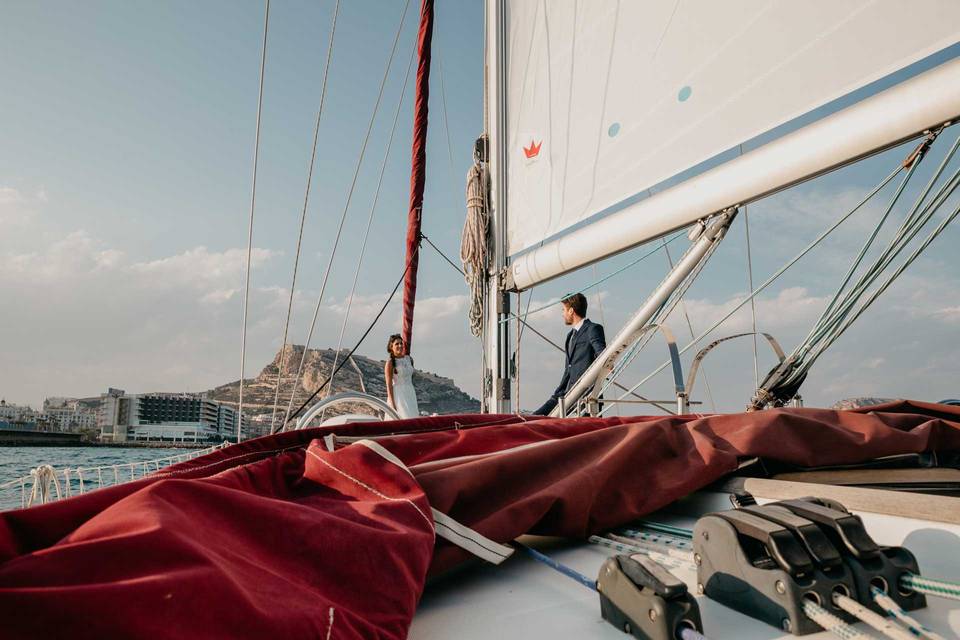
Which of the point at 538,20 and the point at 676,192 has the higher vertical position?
the point at 538,20

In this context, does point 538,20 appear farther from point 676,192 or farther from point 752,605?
point 752,605

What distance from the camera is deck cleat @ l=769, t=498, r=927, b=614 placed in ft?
1.87

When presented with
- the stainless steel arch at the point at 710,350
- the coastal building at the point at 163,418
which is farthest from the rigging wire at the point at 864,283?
the coastal building at the point at 163,418

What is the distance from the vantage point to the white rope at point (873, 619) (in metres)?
0.48

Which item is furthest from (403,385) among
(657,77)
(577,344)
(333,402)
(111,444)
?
(111,444)

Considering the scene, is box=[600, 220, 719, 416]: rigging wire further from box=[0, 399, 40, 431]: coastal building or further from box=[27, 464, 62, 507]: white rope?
box=[0, 399, 40, 431]: coastal building

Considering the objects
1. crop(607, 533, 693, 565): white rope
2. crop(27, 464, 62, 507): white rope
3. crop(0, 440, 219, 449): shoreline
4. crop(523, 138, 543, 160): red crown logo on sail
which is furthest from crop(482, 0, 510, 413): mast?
crop(0, 440, 219, 449): shoreline

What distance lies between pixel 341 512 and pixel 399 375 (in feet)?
12.0

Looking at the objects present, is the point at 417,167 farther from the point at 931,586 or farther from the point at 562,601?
the point at 931,586

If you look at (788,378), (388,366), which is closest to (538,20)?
(788,378)

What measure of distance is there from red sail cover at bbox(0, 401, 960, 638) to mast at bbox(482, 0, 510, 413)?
187cm

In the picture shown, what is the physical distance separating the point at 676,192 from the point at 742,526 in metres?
1.66

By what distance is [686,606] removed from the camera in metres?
0.54

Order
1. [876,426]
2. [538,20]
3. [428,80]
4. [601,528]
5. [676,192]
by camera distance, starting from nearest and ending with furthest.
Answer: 1. [601,528]
2. [876,426]
3. [676,192]
4. [538,20]
5. [428,80]
